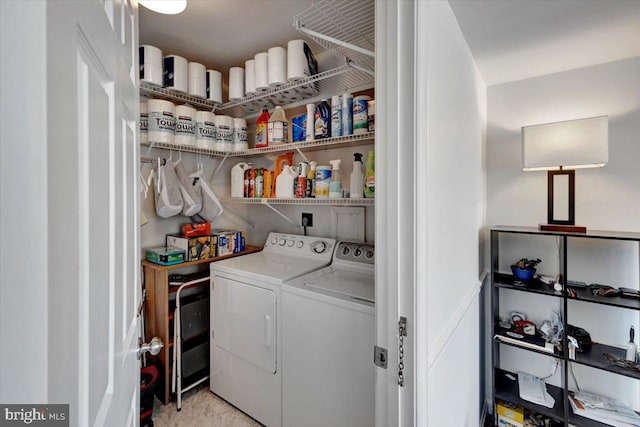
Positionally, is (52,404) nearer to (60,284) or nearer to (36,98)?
(60,284)

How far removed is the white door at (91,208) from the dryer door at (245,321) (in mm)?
925

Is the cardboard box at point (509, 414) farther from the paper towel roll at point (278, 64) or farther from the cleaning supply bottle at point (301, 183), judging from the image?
the paper towel roll at point (278, 64)

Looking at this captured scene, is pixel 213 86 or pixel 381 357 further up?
pixel 213 86

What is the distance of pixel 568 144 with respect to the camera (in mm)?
1574

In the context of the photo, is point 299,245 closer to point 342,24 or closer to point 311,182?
point 311,182

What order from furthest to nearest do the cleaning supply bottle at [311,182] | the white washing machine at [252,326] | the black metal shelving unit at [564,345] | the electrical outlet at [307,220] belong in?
the electrical outlet at [307,220] → the cleaning supply bottle at [311,182] → the white washing machine at [252,326] → the black metal shelving unit at [564,345]

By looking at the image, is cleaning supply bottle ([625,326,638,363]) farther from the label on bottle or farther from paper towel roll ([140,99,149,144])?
paper towel roll ([140,99,149,144])

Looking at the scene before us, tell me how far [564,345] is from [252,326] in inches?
71.3

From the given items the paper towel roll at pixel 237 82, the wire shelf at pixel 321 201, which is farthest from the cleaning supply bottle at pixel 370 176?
the paper towel roll at pixel 237 82

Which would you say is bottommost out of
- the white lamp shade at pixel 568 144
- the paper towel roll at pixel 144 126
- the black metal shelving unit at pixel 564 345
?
the black metal shelving unit at pixel 564 345

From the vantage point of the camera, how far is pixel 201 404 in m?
2.07

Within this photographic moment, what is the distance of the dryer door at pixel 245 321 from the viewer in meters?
1.76

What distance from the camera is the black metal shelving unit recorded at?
4.84 ft

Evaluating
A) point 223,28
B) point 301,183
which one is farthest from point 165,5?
point 301,183
